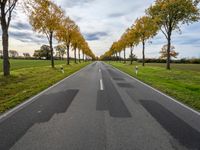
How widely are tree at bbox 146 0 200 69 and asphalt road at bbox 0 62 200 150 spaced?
80.3 ft

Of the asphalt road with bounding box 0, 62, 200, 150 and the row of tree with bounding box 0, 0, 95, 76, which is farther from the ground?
the row of tree with bounding box 0, 0, 95, 76

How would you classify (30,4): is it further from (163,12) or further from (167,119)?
(163,12)

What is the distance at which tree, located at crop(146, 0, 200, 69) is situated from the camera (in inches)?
1127

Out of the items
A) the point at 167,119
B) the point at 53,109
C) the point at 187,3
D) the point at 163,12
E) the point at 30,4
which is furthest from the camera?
the point at 163,12

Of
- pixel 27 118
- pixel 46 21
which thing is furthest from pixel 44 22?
pixel 27 118

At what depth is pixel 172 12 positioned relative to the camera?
2966 cm

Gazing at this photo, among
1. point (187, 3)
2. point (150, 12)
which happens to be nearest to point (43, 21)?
point (150, 12)

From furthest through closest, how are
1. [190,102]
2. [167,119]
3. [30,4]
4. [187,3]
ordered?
[187,3], [30,4], [190,102], [167,119]

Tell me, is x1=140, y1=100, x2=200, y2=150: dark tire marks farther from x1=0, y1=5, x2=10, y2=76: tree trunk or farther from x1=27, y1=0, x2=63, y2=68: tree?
x1=27, y1=0, x2=63, y2=68: tree

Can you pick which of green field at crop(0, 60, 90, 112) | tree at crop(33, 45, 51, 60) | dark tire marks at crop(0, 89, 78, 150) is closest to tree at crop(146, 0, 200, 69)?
green field at crop(0, 60, 90, 112)

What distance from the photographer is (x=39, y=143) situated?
4.31m

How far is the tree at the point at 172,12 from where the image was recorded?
93.9ft

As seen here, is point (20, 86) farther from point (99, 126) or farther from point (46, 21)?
point (46, 21)

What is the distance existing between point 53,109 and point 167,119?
375 cm
